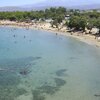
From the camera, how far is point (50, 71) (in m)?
57.0

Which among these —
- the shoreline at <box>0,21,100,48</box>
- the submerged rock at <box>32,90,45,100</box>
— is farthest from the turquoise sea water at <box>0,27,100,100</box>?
the shoreline at <box>0,21,100,48</box>

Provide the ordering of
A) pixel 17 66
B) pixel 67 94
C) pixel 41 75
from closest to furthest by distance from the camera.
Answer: pixel 67 94 → pixel 41 75 → pixel 17 66

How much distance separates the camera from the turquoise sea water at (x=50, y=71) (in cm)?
4388

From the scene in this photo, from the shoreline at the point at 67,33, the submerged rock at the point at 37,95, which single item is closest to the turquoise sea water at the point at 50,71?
the submerged rock at the point at 37,95

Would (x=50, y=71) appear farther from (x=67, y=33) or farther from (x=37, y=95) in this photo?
(x=67, y=33)

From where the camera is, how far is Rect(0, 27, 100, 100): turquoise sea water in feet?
144

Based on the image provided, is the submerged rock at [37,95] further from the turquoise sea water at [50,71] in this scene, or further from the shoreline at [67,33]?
the shoreline at [67,33]

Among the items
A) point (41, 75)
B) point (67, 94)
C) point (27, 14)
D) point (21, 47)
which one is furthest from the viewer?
point (27, 14)

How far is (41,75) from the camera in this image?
5403cm

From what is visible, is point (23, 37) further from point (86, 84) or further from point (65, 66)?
point (86, 84)

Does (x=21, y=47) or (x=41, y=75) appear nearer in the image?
(x=41, y=75)

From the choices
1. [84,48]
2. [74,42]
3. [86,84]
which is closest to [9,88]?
[86,84]

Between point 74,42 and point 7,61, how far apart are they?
34851 millimetres

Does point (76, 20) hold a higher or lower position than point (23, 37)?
higher
